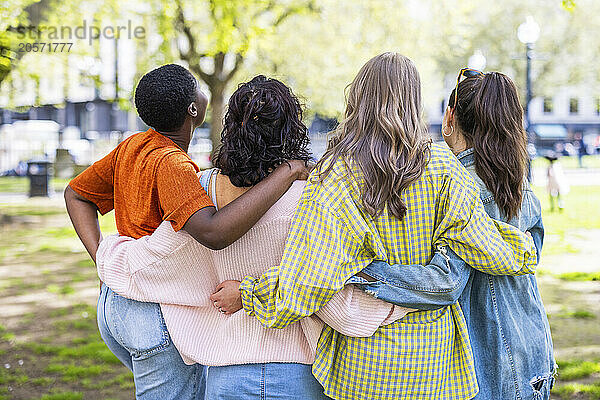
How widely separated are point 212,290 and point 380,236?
655 mm

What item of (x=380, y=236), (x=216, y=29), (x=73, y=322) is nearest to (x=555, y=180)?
(x=216, y=29)

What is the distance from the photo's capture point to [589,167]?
2956 cm

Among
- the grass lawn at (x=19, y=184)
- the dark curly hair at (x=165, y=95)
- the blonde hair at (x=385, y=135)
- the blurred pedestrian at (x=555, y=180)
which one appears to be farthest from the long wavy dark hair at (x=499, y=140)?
the grass lawn at (x=19, y=184)

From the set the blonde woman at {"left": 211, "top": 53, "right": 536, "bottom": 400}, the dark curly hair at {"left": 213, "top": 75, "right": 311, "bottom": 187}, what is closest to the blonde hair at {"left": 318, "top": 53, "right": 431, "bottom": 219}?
the blonde woman at {"left": 211, "top": 53, "right": 536, "bottom": 400}

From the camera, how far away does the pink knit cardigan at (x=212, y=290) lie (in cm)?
225

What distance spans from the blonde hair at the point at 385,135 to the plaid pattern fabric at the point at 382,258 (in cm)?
4

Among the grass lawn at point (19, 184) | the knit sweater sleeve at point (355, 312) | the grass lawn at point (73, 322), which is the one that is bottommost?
the grass lawn at point (19, 184)

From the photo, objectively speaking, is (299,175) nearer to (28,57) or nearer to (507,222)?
(507,222)

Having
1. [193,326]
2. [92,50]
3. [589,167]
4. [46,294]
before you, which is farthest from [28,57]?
[589,167]

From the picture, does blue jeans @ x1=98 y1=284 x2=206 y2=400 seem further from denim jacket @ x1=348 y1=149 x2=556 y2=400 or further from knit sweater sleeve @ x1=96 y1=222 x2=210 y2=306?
denim jacket @ x1=348 y1=149 x2=556 y2=400

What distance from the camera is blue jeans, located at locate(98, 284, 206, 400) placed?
7.87ft

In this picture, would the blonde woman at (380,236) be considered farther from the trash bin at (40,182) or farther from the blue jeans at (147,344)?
the trash bin at (40,182)

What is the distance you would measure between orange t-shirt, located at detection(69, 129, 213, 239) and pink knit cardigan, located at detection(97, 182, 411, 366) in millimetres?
86

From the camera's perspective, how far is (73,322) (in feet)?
22.1
